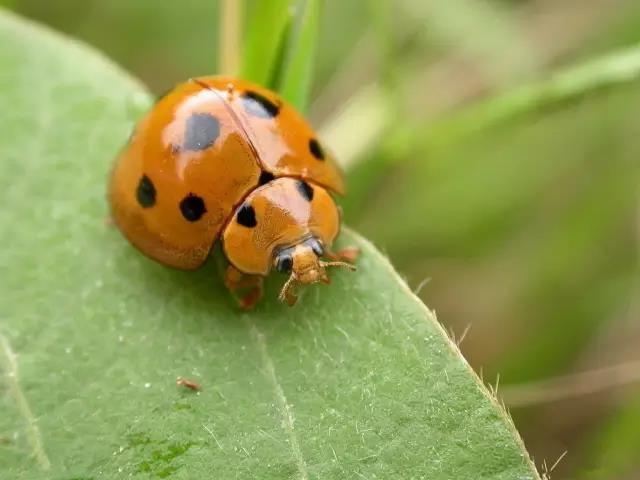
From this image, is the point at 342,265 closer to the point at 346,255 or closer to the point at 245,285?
the point at 346,255

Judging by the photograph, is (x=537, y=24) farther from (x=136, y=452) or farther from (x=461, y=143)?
(x=136, y=452)

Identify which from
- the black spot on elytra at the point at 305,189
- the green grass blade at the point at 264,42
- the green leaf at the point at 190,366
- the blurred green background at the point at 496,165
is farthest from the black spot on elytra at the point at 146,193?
the blurred green background at the point at 496,165

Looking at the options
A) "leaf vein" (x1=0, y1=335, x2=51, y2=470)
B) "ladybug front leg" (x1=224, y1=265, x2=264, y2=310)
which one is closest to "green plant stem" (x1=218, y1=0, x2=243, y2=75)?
"ladybug front leg" (x1=224, y1=265, x2=264, y2=310)

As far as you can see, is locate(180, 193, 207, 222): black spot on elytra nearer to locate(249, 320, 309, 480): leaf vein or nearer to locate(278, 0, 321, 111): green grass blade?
locate(249, 320, 309, 480): leaf vein

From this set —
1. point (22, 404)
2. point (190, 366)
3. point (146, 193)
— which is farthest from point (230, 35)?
point (22, 404)

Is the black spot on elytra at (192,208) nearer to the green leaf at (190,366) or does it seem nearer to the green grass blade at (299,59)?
the green leaf at (190,366)

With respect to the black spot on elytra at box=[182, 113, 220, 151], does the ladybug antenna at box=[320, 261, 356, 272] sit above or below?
below
